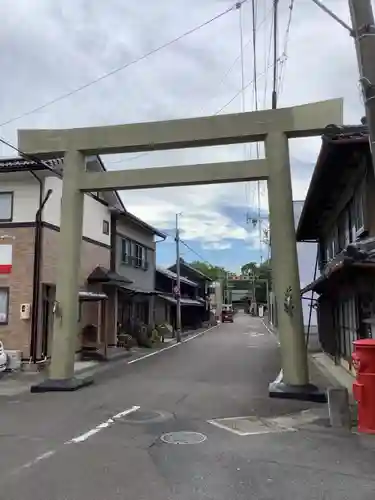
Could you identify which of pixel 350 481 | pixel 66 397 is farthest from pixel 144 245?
pixel 350 481

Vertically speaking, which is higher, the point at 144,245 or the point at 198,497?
the point at 144,245

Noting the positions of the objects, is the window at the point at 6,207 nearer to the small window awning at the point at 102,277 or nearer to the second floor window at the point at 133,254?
the small window awning at the point at 102,277

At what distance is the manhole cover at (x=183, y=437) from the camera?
23.0ft

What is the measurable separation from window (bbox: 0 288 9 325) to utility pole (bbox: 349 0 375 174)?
13.3 meters

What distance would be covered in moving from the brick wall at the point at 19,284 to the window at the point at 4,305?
134 millimetres

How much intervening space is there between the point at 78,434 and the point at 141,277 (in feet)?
69.2

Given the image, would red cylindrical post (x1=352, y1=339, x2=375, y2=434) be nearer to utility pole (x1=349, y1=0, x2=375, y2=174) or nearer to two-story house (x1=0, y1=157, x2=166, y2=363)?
utility pole (x1=349, y1=0, x2=375, y2=174)

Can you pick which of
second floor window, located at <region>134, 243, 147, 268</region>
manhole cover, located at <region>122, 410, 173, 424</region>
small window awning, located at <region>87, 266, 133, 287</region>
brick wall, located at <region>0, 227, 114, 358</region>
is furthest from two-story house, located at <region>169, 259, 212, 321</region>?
manhole cover, located at <region>122, 410, 173, 424</region>

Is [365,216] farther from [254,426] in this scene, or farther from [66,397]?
[66,397]

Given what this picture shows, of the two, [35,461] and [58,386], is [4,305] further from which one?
[35,461]

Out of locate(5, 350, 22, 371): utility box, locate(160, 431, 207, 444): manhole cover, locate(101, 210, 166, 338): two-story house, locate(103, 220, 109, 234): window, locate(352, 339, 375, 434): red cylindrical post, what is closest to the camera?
locate(160, 431, 207, 444): manhole cover

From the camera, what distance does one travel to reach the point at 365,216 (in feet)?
33.5

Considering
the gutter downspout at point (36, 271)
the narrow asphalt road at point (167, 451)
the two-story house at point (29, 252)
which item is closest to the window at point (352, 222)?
the narrow asphalt road at point (167, 451)

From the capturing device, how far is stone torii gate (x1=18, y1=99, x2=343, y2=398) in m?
11.0
